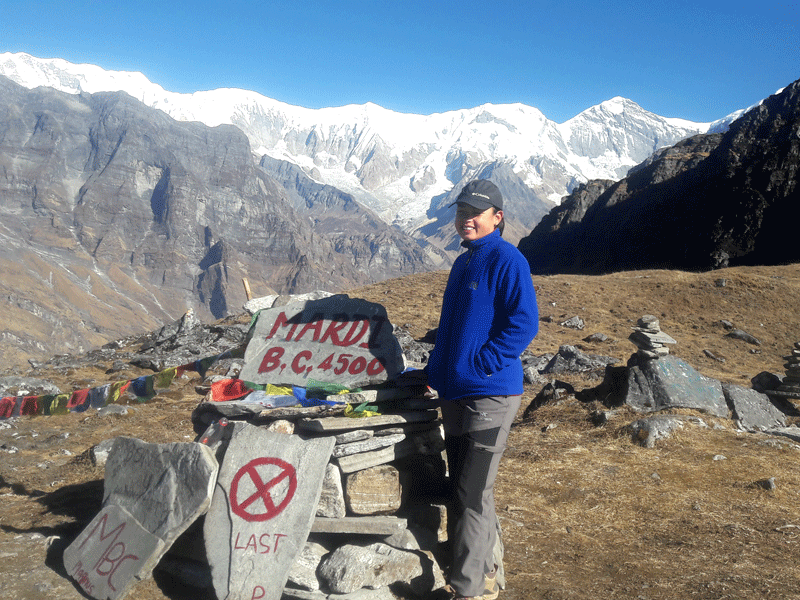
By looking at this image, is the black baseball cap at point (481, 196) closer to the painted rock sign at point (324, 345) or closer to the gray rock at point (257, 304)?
the painted rock sign at point (324, 345)

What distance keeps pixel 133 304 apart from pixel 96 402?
694ft

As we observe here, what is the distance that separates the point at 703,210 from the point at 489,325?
200 feet

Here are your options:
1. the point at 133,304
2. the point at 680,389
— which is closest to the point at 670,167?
the point at 680,389

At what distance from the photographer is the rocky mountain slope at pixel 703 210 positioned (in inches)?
1919

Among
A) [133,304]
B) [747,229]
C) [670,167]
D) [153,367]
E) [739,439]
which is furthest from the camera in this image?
[133,304]

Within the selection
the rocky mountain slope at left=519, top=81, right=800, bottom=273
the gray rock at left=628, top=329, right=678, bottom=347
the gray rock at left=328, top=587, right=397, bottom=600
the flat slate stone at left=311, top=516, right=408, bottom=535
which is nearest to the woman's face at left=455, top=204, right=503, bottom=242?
the flat slate stone at left=311, top=516, right=408, bottom=535

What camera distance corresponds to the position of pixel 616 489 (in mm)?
7137

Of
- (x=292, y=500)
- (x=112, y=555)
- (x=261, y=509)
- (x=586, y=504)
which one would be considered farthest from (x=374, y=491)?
(x=586, y=504)

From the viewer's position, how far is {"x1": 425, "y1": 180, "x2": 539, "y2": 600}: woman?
378 centimetres

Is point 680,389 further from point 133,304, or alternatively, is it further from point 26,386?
point 133,304

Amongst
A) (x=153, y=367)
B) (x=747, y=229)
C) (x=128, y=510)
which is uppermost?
(x=747, y=229)

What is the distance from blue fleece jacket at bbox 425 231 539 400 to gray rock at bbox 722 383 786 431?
8953 mm

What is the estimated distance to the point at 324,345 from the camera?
5.69m

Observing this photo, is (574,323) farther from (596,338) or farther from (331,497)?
(331,497)
